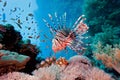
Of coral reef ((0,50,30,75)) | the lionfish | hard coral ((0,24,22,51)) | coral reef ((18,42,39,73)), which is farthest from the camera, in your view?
hard coral ((0,24,22,51))

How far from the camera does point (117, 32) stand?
1251cm

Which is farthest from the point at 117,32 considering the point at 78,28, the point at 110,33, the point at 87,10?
the point at 78,28

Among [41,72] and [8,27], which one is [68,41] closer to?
[41,72]

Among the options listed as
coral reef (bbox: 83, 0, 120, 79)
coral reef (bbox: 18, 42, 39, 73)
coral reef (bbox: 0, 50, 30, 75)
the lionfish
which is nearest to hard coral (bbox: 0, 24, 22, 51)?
coral reef (bbox: 18, 42, 39, 73)

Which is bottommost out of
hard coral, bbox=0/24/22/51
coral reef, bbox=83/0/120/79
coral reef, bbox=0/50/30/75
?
coral reef, bbox=0/50/30/75

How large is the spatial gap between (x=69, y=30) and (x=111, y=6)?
9.46m

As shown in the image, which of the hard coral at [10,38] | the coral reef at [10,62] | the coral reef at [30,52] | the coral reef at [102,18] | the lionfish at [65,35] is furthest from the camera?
the coral reef at [102,18]

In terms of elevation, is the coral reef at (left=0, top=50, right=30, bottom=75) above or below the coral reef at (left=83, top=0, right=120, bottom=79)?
below

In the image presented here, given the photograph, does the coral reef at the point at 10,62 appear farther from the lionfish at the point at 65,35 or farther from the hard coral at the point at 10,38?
the hard coral at the point at 10,38

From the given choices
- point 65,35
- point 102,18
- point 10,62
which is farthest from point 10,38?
point 102,18

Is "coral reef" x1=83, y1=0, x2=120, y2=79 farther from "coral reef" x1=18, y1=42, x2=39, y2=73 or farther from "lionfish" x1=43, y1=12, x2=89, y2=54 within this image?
"lionfish" x1=43, y1=12, x2=89, y2=54

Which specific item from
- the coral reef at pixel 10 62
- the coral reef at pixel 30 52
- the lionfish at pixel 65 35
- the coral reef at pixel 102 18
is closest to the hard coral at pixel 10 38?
the coral reef at pixel 30 52

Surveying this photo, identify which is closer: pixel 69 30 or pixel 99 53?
pixel 69 30

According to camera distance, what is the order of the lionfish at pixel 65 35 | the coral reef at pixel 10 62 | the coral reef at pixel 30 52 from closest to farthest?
the coral reef at pixel 10 62 < the lionfish at pixel 65 35 < the coral reef at pixel 30 52
